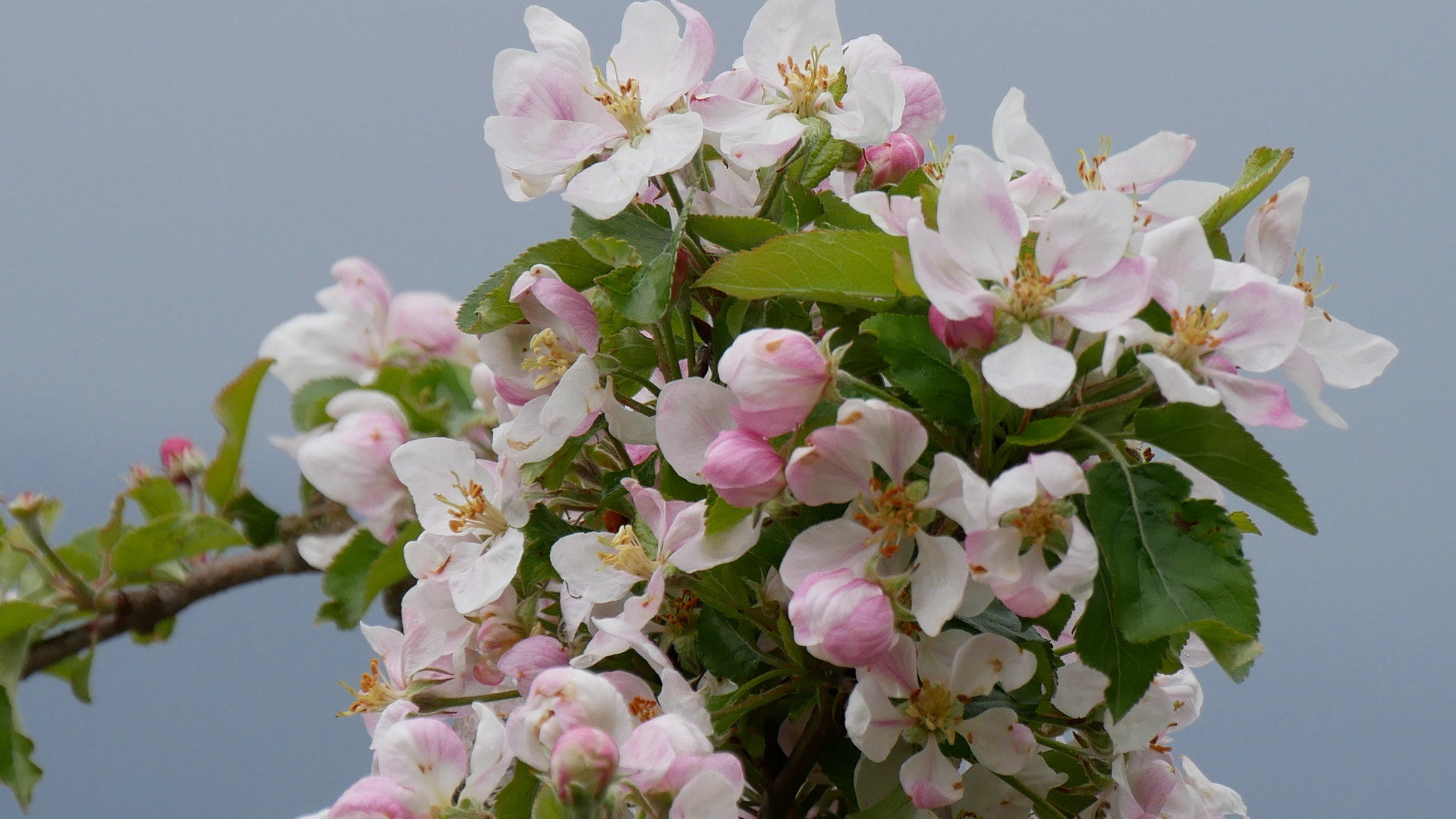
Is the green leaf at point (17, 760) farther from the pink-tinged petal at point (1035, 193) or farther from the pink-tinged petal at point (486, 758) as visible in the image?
the pink-tinged petal at point (1035, 193)

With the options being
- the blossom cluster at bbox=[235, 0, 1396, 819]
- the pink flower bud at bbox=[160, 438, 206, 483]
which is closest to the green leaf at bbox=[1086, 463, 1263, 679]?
the blossom cluster at bbox=[235, 0, 1396, 819]

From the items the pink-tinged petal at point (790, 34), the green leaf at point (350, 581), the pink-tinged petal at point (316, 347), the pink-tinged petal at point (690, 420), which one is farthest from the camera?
the pink-tinged petal at point (316, 347)

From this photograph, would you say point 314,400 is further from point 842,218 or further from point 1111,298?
point 1111,298

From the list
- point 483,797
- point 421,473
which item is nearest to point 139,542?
point 421,473

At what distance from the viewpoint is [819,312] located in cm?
65

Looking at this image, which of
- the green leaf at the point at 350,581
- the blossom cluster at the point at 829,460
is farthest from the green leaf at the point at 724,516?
the green leaf at the point at 350,581

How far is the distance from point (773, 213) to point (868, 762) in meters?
0.29

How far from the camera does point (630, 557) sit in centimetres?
59

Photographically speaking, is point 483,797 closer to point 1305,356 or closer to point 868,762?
point 868,762

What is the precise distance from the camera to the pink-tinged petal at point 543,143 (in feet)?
2.01

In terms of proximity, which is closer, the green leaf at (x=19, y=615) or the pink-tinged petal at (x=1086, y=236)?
the pink-tinged petal at (x=1086, y=236)

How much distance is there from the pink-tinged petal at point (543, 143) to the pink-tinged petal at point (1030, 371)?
0.25m

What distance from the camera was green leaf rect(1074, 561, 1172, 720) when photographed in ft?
1.73

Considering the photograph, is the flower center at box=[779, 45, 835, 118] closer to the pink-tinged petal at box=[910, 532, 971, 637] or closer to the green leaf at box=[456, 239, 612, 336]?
the green leaf at box=[456, 239, 612, 336]
